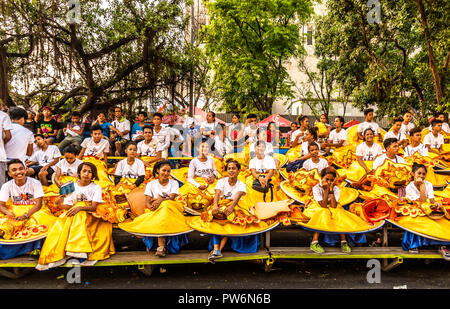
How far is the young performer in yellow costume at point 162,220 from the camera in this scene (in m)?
3.74

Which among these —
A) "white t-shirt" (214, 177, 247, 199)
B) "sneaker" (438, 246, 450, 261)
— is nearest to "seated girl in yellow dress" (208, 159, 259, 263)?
"white t-shirt" (214, 177, 247, 199)

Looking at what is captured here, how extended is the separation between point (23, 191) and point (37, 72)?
639 cm

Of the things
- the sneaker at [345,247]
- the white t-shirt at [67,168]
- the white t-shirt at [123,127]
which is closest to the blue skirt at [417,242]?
the sneaker at [345,247]

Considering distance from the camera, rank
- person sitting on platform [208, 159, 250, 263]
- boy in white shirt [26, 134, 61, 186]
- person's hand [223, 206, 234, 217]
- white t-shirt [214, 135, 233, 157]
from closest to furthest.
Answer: person sitting on platform [208, 159, 250, 263] < person's hand [223, 206, 234, 217] < boy in white shirt [26, 134, 61, 186] < white t-shirt [214, 135, 233, 157]

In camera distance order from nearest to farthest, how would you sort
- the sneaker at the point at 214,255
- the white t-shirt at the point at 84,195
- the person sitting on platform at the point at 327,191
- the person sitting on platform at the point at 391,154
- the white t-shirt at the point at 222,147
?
1. the sneaker at the point at 214,255
2. the white t-shirt at the point at 84,195
3. the person sitting on platform at the point at 327,191
4. the person sitting on platform at the point at 391,154
5. the white t-shirt at the point at 222,147

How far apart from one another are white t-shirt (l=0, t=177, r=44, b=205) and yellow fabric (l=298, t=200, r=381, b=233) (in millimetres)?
3357

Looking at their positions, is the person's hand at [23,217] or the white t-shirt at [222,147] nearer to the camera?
the person's hand at [23,217]

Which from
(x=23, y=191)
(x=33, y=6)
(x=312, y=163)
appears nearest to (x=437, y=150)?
(x=312, y=163)

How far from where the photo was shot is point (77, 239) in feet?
11.8

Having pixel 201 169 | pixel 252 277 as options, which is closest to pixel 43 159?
pixel 201 169

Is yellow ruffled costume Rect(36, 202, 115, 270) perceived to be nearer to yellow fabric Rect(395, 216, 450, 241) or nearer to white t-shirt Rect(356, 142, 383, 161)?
yellow fabric Rect(395, 216, 450, 241)

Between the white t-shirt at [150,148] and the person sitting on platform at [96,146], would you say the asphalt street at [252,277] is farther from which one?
the white t-shirt at [150,148]

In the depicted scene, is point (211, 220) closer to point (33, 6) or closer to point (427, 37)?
point (33, 6)

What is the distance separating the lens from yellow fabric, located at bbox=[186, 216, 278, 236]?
3758mm
